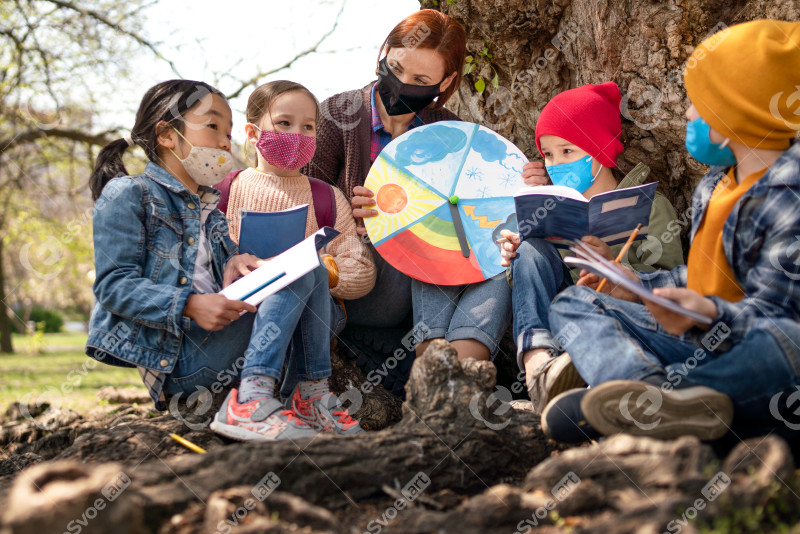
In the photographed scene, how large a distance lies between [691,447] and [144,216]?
2.40m

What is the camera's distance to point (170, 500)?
1.86m

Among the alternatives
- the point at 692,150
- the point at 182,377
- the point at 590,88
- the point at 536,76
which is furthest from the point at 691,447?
the point at 536,76

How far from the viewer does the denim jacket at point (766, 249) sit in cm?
221

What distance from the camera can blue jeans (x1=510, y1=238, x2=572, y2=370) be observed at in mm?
3057

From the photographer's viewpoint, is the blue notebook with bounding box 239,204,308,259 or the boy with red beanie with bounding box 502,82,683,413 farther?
the blue notebook with bounding box 239,204,308,259

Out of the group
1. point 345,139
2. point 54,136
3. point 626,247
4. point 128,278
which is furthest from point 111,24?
point 626,247

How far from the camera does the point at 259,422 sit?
2.66m

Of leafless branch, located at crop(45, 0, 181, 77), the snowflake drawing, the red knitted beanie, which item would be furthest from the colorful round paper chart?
leafless branch, located at crop(45, 0, 181, 77)

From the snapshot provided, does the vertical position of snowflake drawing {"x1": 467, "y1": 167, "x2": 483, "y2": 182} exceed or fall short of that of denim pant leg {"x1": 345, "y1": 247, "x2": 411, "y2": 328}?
it exceeds it

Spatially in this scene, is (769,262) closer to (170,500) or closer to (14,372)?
(170,500)

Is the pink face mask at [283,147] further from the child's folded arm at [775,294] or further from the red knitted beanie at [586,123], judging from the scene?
the child's folded arm at [775,294]

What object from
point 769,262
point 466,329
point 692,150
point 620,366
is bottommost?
point 466,329

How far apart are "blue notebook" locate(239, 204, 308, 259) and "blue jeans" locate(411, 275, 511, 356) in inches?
32.2

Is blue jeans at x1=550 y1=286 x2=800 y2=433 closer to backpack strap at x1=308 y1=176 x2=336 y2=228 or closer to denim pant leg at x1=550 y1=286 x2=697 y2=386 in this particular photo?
denim pant leg at x1=550 y1=286 x2=697 y2=386
